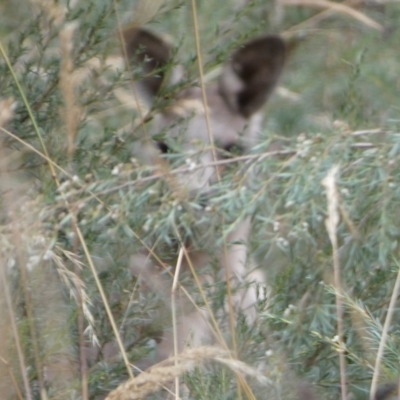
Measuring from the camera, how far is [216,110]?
4.18 meters

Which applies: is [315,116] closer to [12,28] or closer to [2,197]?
[12,28]

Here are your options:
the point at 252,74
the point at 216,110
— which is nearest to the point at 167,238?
the point at 252,74

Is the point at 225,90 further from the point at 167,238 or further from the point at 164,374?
the point at 164,374

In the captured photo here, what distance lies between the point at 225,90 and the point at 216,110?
13cm

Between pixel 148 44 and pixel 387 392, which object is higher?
pixel 148 44

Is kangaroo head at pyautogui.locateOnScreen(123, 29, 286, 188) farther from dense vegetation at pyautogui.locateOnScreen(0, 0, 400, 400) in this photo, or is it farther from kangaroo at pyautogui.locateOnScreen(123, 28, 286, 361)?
dense vegetation at pyautogui.locateOnScreen(0, 0, 400, 400)

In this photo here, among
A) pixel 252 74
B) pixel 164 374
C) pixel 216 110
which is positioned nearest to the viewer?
pixel 164 374

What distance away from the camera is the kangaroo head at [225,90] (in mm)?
3389

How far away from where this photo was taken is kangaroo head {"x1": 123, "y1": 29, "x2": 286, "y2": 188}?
339 centimetres

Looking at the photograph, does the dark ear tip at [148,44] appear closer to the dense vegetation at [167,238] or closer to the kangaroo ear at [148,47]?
the kangaroo ear at [148,47]

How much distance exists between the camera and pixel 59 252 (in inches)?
98.3

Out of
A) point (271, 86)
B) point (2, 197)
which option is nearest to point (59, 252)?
point (2, 197)

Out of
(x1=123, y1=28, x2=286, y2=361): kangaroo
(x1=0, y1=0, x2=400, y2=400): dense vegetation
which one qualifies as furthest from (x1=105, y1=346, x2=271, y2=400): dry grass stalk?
(x1=123, y1=28, x2=286, y2=361): kangaroo

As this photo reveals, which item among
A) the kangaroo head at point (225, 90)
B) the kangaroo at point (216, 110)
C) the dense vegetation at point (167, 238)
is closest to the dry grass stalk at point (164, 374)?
Answer: the dense vegetation at point (167, 238)
